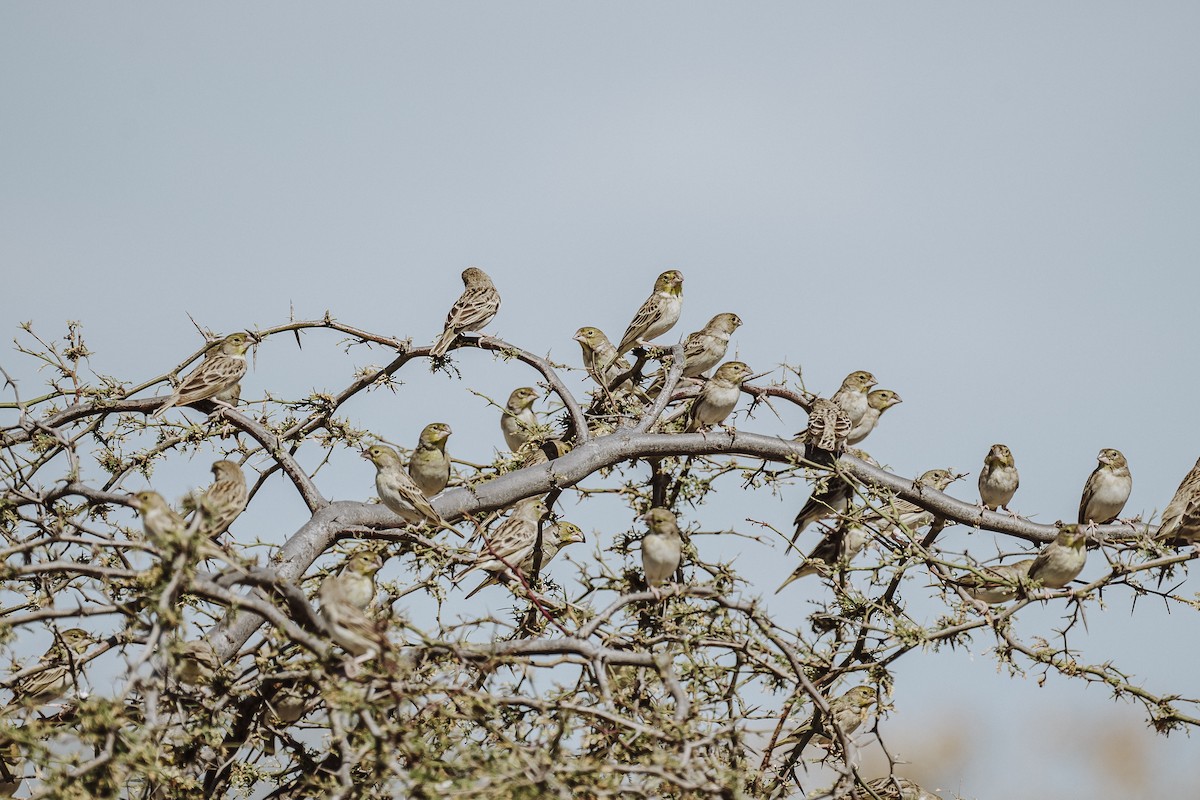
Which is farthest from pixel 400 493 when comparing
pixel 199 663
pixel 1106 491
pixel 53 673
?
pixel 1106 491

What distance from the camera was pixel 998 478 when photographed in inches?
314

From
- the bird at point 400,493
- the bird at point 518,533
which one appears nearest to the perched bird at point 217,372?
the bird at point 400,493

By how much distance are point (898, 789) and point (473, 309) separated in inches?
187

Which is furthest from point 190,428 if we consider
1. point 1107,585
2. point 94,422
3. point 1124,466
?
point 1124,466

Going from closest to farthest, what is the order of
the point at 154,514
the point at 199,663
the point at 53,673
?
the point at 154,514
the point at 199,663
the point at 53,673

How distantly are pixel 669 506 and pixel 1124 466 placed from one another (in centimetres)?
314

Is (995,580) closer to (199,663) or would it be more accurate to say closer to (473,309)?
(199,663)

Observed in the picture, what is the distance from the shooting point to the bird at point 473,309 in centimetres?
841

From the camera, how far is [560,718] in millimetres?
3920

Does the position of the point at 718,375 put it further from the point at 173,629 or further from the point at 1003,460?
the point at 173,629

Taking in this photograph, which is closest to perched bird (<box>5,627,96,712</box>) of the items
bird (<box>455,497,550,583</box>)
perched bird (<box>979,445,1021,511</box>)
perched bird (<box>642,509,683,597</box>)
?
bird (<box>455,497,550,583</box>)

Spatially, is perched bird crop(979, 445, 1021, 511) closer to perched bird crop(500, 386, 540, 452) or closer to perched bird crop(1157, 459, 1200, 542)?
perched bird crop(1157, 459, 1200, 542)

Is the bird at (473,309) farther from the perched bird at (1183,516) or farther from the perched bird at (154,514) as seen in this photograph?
the perched bird at (1183,516)

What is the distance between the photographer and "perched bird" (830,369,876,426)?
8.45 m
